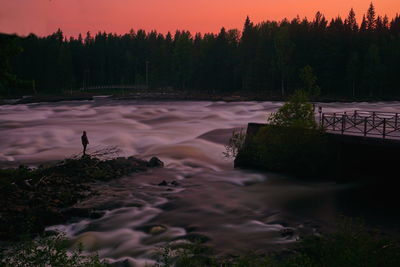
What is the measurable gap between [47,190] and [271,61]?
283ft

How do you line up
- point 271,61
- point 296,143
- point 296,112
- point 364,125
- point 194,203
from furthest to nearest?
point 271,61
point 296,112
point 364,125
point 296,143
point 194,203

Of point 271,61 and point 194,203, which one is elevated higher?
point 271,61

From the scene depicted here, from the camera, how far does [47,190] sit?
23.1 m

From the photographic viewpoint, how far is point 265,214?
21312mm

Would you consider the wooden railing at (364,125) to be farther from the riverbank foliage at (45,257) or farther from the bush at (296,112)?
the riverbank foliage at (45,257)

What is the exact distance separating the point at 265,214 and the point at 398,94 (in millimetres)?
83055

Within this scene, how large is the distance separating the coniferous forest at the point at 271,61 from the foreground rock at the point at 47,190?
182ft

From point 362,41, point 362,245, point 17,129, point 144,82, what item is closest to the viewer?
point 362,245

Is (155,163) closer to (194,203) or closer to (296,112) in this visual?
(194,203)

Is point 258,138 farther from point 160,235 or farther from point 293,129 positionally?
point 160,235

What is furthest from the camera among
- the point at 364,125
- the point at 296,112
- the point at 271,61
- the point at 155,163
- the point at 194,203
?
the point at 271,61

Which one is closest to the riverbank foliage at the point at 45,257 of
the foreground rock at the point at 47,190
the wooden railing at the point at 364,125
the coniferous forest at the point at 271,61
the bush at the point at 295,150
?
the foreground rock at the point at 47,190

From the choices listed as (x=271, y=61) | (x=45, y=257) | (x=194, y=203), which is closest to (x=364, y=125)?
(x=194, y=203)

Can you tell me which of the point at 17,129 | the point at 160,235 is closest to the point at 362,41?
the point at 17,129
